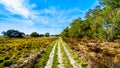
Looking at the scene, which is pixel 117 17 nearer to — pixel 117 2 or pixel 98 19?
pixel 117 2

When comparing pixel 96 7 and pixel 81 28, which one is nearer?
pixel 96 7

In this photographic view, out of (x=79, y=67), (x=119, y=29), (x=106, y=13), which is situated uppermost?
(x=106, y=13)

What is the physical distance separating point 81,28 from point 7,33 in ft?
202

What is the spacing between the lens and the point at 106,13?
40.4 m

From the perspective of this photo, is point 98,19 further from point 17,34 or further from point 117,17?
point 17,34

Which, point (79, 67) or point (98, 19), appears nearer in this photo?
point (79, 67)

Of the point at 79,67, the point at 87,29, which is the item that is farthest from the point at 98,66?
the point at 87,29

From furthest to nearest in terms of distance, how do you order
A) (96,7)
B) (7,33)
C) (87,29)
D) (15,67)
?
(7,33) < (87,29) < (96,7) < (15,67)

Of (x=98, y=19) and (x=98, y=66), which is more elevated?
(x=98, y=19)

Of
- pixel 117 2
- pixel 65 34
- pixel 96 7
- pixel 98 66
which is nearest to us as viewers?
pixel 98 66

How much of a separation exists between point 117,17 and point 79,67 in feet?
60.5

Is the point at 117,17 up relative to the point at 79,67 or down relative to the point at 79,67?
up

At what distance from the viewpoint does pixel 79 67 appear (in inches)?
754

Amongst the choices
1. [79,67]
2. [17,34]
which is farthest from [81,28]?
[79,67]
